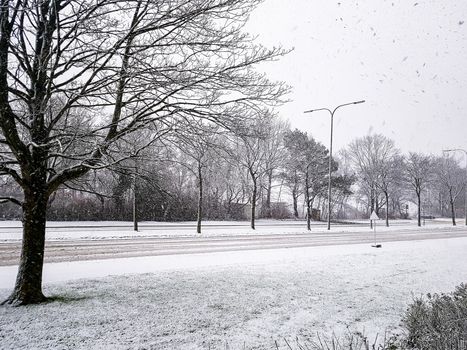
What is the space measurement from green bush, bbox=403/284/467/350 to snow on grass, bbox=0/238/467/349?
66 centimetres

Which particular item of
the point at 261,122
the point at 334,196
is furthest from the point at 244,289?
the point at 334,196

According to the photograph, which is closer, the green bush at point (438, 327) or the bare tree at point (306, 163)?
the green bush at point (438, 327)

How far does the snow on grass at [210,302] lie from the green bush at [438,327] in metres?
0.66

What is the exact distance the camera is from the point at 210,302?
790 cm

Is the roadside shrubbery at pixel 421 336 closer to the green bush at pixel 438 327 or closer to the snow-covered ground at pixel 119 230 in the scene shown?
the green bush at pixel 438 327

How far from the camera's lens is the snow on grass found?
19.4 feet

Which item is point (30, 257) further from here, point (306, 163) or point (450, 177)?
point (450, 177)

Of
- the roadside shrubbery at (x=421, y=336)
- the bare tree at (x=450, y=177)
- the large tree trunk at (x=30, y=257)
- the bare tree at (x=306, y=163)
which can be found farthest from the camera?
the bare tree at (x=450, y=177)

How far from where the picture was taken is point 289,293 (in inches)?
350

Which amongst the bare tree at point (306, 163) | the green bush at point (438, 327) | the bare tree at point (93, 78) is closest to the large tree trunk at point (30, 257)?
the bare tree at point (93, 78)

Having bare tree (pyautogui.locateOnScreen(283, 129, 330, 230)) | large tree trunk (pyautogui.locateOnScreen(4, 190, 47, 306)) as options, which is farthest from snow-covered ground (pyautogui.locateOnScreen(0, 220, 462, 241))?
large tree trunk (pyautogui.locateOnScreen(4, 190, 47, 306))

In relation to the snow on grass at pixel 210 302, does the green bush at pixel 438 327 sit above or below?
above

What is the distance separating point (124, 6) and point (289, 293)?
7453 millimetres

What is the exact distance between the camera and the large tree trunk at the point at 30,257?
737 cm
